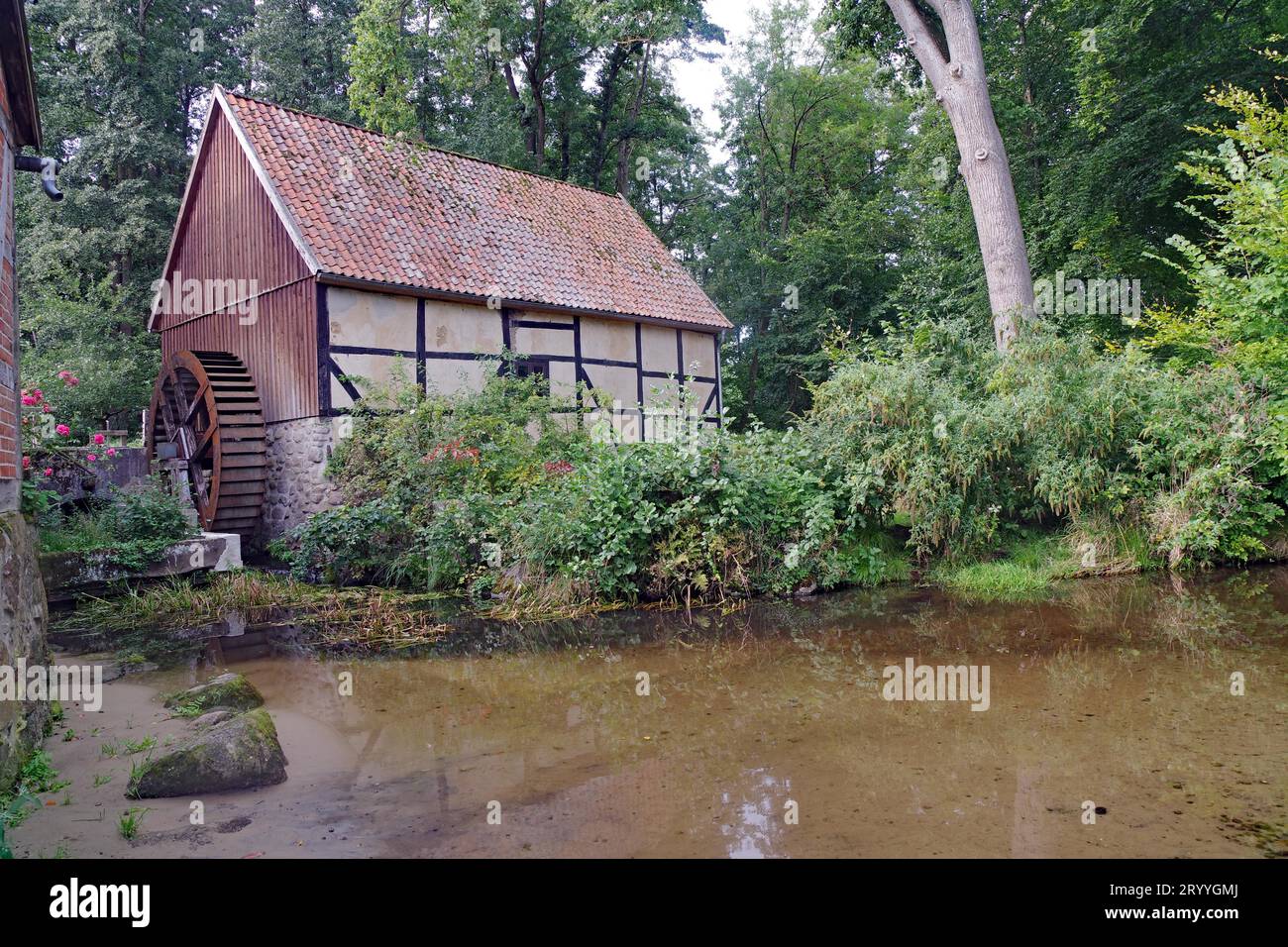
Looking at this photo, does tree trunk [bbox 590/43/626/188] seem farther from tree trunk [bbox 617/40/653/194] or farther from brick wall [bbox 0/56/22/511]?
brick wall [bbox 0/56/22/511]

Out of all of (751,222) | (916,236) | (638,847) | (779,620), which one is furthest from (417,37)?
(638,847)

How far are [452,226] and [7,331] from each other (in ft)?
32.6

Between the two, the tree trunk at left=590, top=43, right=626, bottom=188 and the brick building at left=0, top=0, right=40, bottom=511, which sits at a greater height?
the tree trunk at left=590, top=43, right=626, bottom=188

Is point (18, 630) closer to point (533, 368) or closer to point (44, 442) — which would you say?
point (44, 442)

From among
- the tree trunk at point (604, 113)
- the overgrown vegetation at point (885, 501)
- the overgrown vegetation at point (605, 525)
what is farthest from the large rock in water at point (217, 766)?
the tree trunk at point (604, 113)

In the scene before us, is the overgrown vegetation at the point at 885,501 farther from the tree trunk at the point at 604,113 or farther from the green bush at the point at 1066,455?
the tree trunk at the point at 604,113

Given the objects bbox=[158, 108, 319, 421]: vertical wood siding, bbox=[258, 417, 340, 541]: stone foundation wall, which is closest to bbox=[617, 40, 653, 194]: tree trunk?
bbox=[158, 108, 319, 421]: vertical wood siding

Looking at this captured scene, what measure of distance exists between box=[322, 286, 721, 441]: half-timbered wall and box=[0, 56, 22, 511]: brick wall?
5.60 metres

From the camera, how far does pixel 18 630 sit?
390cm

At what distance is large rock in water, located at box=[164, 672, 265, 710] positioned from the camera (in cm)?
471

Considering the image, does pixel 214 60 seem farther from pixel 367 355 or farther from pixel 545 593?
pixel 545 593
